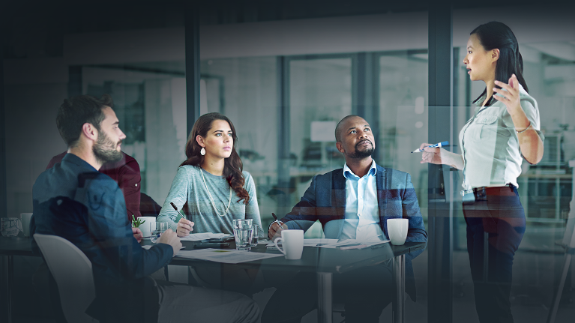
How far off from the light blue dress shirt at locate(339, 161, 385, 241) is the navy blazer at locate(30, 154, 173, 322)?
106 centimetres

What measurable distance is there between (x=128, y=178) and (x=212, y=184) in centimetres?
48

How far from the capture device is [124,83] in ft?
9.37

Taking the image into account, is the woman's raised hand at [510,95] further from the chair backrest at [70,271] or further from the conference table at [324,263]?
the chair backrest at [70,271]

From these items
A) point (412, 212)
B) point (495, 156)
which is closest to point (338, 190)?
point (412, 212)

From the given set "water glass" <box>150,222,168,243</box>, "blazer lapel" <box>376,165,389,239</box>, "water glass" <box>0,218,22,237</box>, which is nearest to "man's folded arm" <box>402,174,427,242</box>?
"blazer lapel" <box>376,165,389,239</box>

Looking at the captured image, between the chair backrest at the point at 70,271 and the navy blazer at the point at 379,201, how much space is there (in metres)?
1.06

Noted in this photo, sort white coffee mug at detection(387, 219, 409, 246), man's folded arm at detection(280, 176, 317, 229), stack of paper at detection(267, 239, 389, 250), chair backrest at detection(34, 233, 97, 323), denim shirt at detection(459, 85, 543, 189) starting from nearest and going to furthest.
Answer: chair backrest at detection(34, 233, 97, 323)
stack of paper at detection(267, 239, 389, 250)
white coffee mug at detection(387, 219, 409, 246)
denim shirt at detection(459, 85, 543, 189)
man's folded arm at detection(280, 176, 317, 229)

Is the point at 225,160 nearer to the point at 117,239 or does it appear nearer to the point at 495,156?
the point at 117,239

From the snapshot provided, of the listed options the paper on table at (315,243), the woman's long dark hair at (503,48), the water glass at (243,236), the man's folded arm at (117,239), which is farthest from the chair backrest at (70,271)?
the woman's long dark hair at (503,48)

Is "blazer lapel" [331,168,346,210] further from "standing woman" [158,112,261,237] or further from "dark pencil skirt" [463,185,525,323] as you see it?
"dark pencil skirt" [463,185,525,323]

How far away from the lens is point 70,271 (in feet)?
7.54

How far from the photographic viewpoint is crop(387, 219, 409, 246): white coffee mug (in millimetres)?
2510

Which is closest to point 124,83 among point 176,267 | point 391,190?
point 176,267

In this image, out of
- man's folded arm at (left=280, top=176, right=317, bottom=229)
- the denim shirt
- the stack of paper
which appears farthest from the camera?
man's folded arm at (left=280, top=176, right=317, bottom=229)
